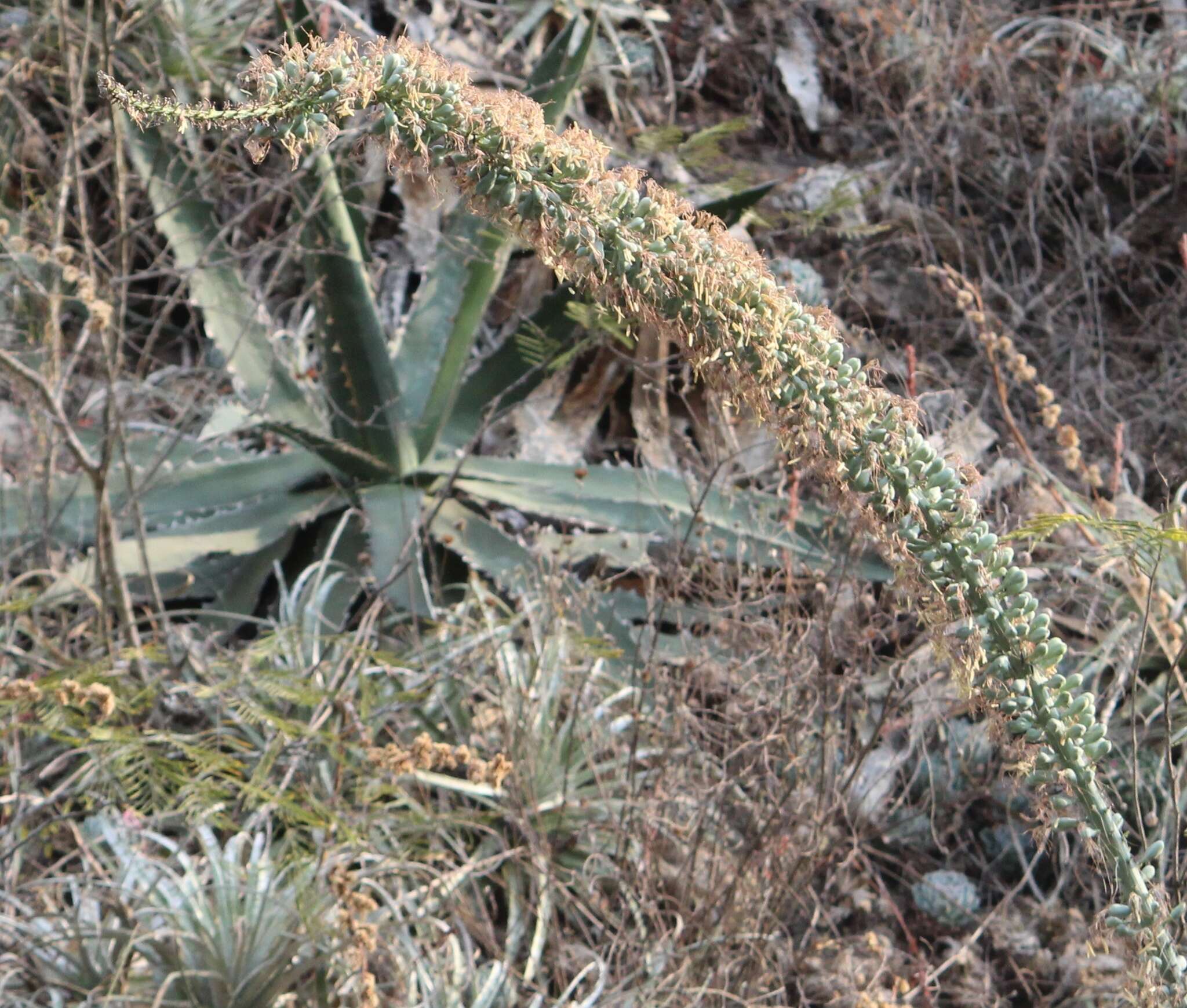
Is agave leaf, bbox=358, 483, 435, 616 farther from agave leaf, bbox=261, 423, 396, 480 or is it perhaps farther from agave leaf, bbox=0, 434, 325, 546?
agave leaf, bbox=0, 434, 325, 546

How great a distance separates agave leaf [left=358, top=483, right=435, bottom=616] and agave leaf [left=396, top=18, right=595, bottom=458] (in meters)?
0.18

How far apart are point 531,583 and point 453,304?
3.10 ft

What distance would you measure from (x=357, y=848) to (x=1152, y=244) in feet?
11.1

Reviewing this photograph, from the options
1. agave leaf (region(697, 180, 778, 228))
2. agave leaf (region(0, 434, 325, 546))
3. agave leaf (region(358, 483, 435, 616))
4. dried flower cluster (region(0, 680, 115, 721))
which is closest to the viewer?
dried flower cluster (region(0, 680, 115, 721))

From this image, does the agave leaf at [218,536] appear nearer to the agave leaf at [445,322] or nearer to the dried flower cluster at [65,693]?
the agave leaf at [445,322]

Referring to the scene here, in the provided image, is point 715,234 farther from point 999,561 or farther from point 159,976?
point 159,976

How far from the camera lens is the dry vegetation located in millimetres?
1890

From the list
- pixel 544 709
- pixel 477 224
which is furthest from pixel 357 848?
pixel 477 224

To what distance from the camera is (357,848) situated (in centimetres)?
193

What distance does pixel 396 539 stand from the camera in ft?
8.80

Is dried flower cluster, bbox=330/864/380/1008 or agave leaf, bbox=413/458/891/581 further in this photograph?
agave leaf, bbox=413/458/891/581

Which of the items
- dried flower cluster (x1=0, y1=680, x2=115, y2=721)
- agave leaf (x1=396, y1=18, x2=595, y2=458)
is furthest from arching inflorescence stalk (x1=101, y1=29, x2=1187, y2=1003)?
agave leaf (x1=396, y1=18, x2=595, y2=458)

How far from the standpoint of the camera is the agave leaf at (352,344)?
9.25 ft

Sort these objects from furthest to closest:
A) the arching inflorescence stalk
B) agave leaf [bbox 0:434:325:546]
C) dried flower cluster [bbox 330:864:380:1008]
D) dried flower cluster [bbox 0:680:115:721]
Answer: agave leaf [bbox 0:434:325:546], dried flower cluster [bbox 0:680:115:721], dried flower cluster [bbox 330:864:380:1008], the arching inflorescence stalk
